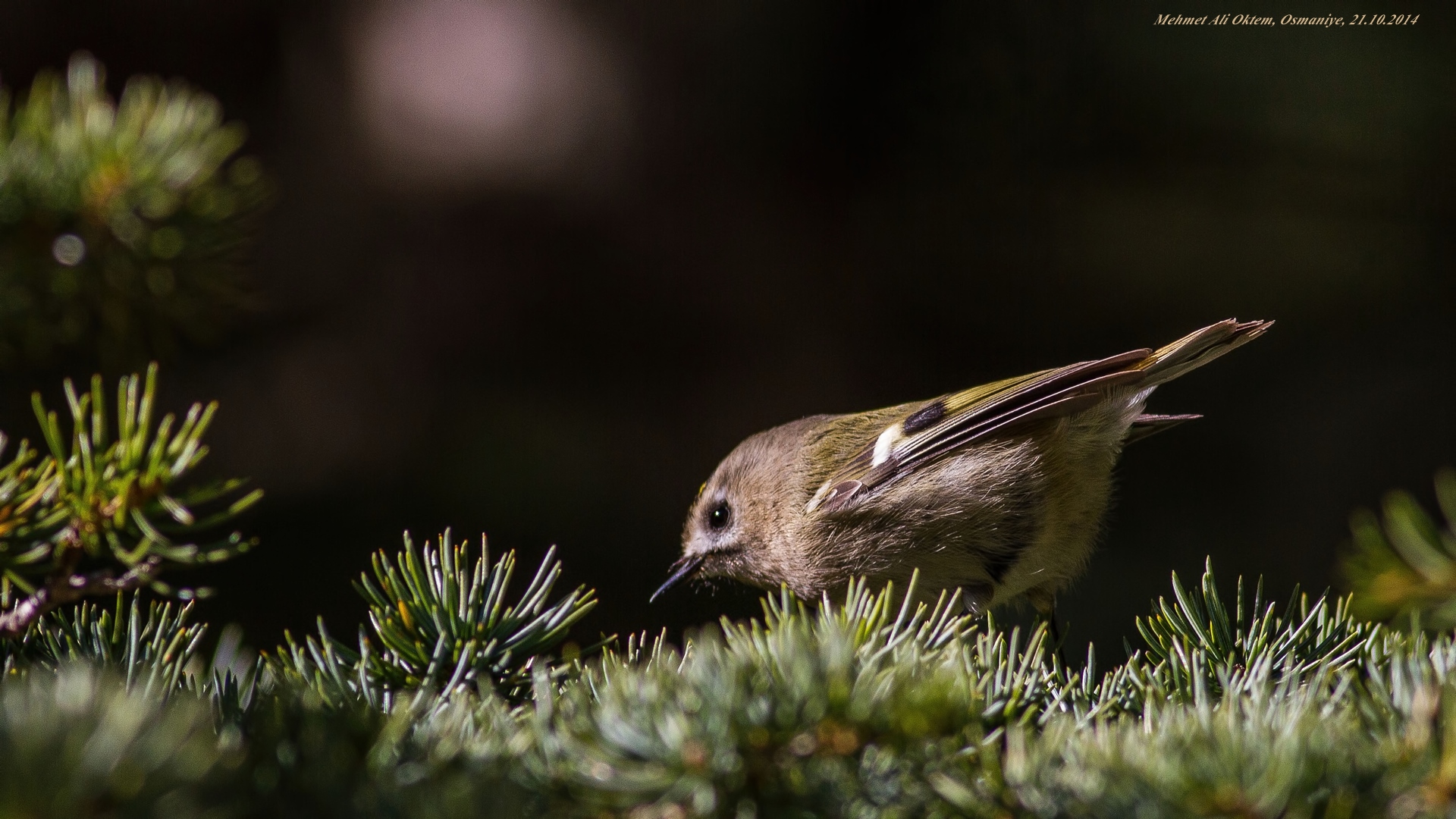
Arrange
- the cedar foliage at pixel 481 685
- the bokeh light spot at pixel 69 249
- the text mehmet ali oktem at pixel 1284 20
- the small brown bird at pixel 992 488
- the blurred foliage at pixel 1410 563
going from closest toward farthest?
the cedar foliage at pixel 481 685, the blurred foliage at pixel 1410 563, the bokeh light spot at pixel 69 249, the small brown bird at pixel 992 488, the text mehmet ali oktem at pixel 1284 20

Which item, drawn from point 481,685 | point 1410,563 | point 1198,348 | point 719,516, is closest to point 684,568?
point 719,516

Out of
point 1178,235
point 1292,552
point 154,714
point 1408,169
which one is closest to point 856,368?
point 1178,235

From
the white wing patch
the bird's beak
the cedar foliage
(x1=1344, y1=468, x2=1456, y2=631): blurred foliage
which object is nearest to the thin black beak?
the bird's beak

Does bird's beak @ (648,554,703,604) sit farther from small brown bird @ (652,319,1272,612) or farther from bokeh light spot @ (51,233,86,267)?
bokeh light spot @ (51,233,86,267)

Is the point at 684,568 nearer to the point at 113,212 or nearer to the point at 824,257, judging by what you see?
the point at 824,257

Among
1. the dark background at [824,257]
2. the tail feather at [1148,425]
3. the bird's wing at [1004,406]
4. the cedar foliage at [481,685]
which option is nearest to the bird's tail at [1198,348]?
the bird's wing at [1004,406]

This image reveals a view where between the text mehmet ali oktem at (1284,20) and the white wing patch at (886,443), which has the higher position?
the text mehmet ali oktem at (1284,20)

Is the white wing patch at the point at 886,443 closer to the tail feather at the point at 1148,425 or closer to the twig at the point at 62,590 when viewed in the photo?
the tail feather at the point at 1148,425
